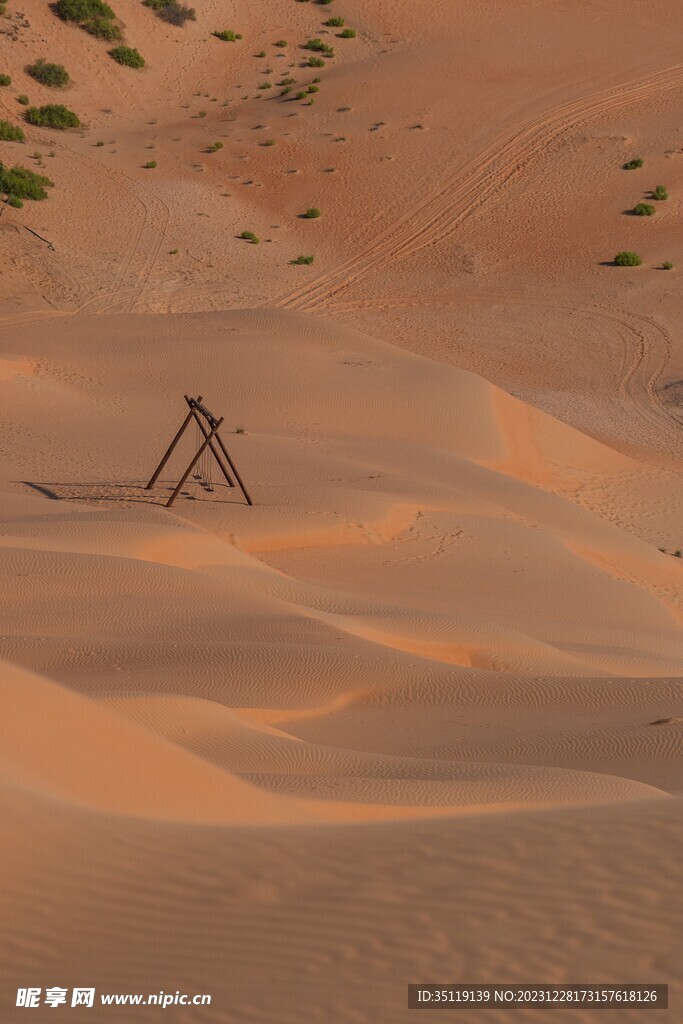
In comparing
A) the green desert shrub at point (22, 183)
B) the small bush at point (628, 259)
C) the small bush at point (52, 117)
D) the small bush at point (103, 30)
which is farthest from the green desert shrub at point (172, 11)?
the small bush at point (628, 259)

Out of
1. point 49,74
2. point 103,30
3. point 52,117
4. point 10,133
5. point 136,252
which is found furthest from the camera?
point 103,30

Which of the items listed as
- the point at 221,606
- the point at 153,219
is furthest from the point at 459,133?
the point at 221,606

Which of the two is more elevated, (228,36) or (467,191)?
(228,36)

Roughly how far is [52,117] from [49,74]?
2.66 m

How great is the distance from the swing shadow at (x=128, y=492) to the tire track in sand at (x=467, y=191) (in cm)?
1749

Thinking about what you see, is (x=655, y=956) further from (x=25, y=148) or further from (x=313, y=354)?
(x=25, y=148)

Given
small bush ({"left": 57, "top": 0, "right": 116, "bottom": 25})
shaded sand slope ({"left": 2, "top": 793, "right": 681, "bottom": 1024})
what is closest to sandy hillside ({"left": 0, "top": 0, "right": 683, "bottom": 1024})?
shaded sand slope ({"left": 2, "top": 793, "right": 681, "bottom": 1024})

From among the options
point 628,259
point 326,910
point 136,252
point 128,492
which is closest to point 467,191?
point 628,259

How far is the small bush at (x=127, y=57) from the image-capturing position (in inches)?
1817

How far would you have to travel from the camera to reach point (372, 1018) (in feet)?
15.1

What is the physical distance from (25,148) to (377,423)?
2139 centimetres

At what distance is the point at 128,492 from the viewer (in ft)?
56.9

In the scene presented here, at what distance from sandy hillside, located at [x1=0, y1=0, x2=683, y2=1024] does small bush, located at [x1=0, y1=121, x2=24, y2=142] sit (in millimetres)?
937

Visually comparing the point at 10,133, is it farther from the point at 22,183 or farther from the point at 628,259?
the point at 628,259
